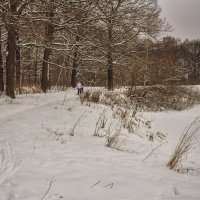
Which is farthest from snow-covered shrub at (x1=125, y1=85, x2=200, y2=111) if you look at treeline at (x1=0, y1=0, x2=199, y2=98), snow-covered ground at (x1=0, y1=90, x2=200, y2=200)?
snow-covered ground at (x1=0, y1=90, x2=200, y2=200)

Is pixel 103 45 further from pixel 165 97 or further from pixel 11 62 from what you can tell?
pixel 165 97

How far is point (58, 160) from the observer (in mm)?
6109

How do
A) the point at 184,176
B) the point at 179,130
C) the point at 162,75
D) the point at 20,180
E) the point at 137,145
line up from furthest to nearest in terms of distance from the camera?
the point at 162,75 → the point at 179,130 → the point at 137,145 → the point at 184,176 → the point at 20,180

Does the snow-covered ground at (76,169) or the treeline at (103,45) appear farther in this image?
the treeline at (103,45)

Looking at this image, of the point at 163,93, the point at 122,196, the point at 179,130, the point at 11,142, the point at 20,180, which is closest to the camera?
the point at 122,196

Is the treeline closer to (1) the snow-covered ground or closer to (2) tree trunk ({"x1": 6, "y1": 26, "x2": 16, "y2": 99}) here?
(2) tree trunk ({"x1": 6, "y1": 26, "x2": 16, "y2": 99})

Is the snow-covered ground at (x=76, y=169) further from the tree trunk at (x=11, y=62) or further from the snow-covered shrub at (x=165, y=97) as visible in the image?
the snow-covered shrub at (x=165, y=97)

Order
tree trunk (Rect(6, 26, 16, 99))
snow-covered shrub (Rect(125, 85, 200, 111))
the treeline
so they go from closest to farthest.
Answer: tree trunk (Rect(6, 26, 16, 99)) → the treeline → snow-covered shrub (Rect(125, 85, 200, 111))

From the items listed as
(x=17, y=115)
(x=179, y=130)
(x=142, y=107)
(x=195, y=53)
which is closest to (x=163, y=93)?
(x=142, y=107)

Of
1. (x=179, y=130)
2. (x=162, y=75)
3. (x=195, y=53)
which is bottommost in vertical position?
(x=179, y=130)

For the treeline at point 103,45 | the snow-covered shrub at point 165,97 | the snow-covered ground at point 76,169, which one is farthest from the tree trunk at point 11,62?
the snow-covered ground at point 76,169

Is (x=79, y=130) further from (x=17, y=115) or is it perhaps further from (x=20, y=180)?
(x=20, y=180)

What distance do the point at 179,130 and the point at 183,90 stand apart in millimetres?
10416

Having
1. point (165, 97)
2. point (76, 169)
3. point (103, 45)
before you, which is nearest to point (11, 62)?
point (103, 45)
